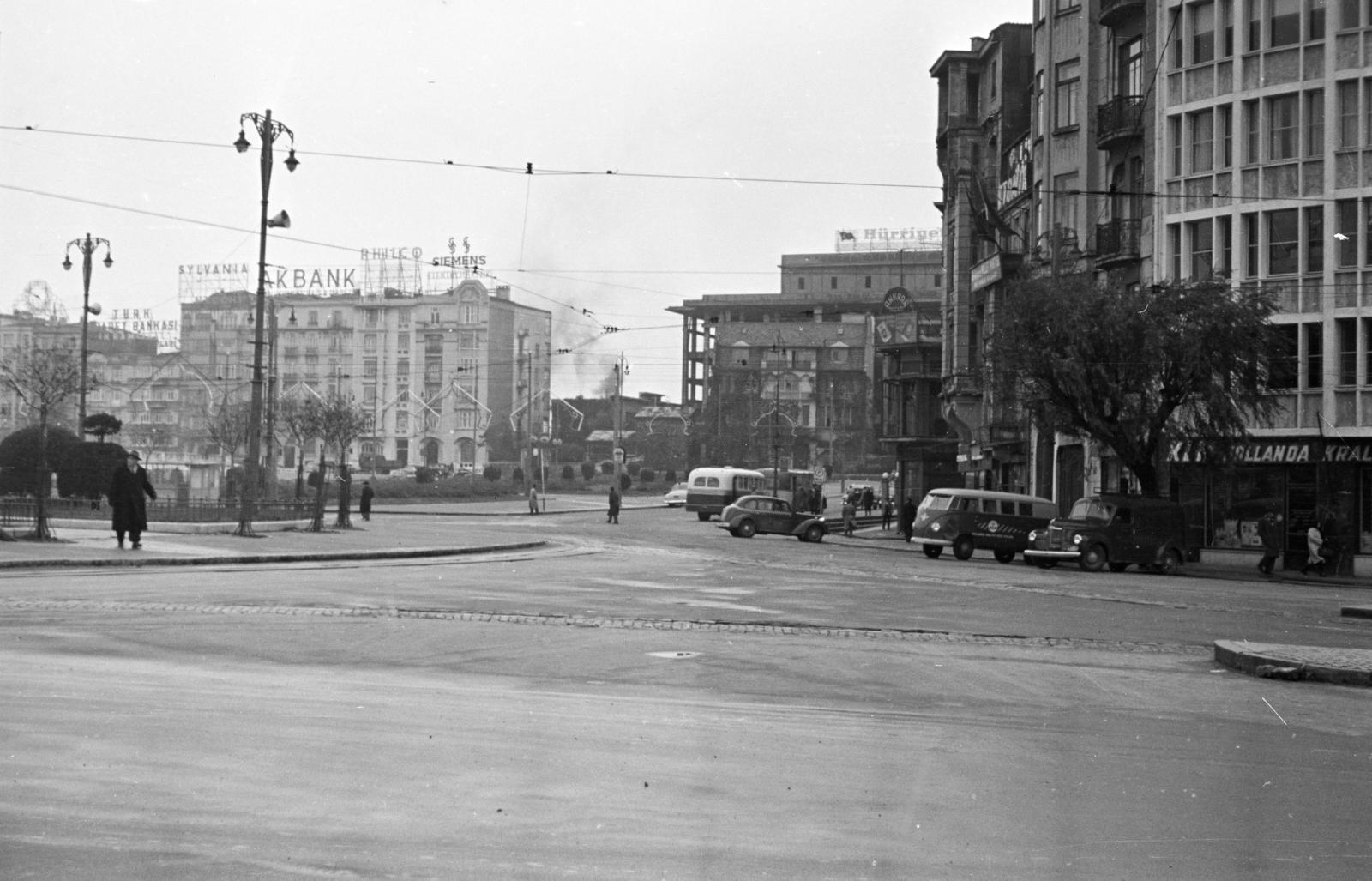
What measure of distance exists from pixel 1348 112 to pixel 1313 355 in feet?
23.3

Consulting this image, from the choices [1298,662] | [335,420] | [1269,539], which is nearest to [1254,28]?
[1269,539]

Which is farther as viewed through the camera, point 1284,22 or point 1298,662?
point 1284,22

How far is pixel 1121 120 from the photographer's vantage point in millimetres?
50250

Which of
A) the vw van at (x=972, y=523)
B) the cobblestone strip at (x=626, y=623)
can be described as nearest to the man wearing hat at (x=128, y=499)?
the cobblestone strip at (x=626, y=623)

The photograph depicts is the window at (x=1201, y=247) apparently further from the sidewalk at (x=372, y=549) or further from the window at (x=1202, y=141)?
the sidewalk at (x=372, y=549)

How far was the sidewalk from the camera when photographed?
14.3 m

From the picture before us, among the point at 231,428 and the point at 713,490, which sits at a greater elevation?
the point at 231,428

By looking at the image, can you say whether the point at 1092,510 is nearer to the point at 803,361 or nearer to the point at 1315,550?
the point at 1315,550

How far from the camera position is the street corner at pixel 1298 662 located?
44.9 feet

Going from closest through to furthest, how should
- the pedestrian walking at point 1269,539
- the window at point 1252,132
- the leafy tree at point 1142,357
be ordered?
the leafy tree at point 1142,357 < the pedestrian walking at point 1269,539 < the window at point 1252,132

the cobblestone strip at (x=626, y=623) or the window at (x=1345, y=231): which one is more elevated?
the window at (x=1345, y=231)

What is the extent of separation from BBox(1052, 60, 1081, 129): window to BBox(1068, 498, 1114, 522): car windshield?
19187mm

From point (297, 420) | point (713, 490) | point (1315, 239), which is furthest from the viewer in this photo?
point (297, 420)

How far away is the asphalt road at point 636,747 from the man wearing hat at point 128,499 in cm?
911
